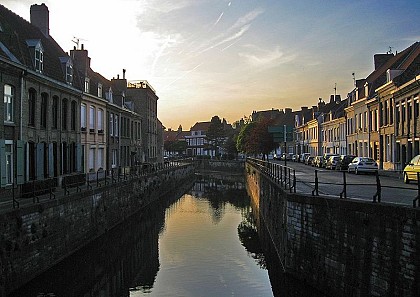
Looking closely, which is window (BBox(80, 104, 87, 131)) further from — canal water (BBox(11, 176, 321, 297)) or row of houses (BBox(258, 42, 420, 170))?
row of houses (BBox(258, 42, 420, 170))

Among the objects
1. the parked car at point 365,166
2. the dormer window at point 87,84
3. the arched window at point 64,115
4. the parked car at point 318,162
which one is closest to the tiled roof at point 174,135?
the parked car at point 318,162

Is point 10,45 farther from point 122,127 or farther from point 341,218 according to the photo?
point 122,127

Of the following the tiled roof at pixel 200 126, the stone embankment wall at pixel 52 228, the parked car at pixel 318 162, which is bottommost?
the stone embankment wall at pixel 52 228

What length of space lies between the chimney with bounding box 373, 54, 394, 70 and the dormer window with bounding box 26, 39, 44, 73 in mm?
34188

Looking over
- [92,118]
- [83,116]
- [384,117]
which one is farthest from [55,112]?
[384,117]

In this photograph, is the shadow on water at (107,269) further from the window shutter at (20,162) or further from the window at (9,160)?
the window at (9,160)

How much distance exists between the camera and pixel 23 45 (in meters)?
21.7

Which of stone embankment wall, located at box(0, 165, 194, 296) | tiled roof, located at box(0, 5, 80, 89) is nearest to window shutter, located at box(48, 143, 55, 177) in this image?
stone embankment wall, located at box(0, 165, 194, 296)

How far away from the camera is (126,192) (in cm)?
2720

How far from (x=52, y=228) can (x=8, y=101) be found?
6445mm

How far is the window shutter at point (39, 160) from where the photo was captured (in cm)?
2093

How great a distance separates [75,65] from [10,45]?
10.3 metres

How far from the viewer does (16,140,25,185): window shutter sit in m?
18.5

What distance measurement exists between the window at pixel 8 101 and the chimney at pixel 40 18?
1090cm
